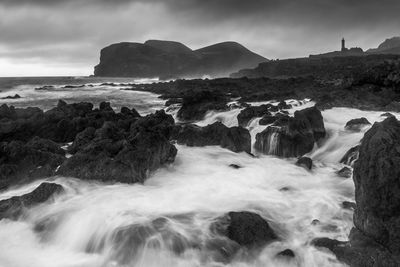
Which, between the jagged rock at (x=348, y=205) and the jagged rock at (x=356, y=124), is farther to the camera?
the jagged rock at (x=356, y=124)

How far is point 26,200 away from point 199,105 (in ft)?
49.4

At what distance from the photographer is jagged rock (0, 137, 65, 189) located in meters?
9.45

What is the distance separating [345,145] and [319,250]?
7.12 metres

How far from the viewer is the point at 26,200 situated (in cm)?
777

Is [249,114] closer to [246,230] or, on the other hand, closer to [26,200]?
[246,230]

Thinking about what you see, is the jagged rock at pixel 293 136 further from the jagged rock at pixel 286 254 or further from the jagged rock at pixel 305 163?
the jagged rock at pixel 286 254

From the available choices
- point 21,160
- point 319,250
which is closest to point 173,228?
point 319,250

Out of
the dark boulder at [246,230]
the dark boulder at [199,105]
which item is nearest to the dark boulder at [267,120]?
the dark boulder at [199,105]

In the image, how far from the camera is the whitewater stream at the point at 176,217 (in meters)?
6.00

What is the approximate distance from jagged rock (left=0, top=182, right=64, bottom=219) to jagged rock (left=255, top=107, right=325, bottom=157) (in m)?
7.18

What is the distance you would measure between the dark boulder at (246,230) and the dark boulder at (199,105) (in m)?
14.3

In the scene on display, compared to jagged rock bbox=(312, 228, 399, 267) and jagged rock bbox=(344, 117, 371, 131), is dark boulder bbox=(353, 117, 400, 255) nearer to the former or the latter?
jagged rock bbox=(312, 228, 399, 267)

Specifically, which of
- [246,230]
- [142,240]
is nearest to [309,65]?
[246,230]

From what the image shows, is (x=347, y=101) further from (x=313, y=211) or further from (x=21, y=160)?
(x=21, y=160)
